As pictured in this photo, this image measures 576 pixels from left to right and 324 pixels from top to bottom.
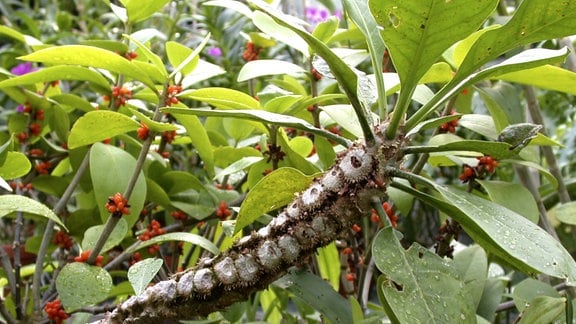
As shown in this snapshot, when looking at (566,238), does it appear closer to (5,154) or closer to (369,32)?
(369,32)

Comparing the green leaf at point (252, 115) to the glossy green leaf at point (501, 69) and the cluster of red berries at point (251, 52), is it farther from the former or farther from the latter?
the cluster of red berries at point (251, 52)

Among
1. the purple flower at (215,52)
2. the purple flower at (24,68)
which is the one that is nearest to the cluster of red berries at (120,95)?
the purple flower at (24,68)

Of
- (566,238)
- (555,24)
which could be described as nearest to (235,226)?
(555,24)

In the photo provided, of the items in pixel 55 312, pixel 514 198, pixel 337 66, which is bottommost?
pixel 55 312

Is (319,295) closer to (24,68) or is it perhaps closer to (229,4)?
(229,4)

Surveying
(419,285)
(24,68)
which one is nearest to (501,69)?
(419,285)
